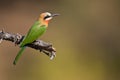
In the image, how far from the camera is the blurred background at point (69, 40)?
759cm

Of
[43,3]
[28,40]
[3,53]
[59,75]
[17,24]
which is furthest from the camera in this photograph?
[43,3]

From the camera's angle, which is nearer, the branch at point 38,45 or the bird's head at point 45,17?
the bird's head at point 45,17

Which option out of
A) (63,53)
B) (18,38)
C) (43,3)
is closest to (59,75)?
(63,53)

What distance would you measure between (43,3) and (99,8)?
3.41ft

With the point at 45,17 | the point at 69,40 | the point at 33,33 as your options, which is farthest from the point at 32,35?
the point at 69,40

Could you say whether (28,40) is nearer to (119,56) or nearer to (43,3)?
(119,56)

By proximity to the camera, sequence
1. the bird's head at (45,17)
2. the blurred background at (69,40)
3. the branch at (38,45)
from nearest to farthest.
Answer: the bird's head at (45,17), the branch at (38,45), the blurred background at (69,40)

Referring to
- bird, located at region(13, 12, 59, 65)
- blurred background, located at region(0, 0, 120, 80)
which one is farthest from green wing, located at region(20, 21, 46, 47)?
blurred background, located at region(0, 0, 120, 80)

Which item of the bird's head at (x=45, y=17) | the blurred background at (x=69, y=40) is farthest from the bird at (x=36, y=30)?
the blurred background at (x=69, y=40)

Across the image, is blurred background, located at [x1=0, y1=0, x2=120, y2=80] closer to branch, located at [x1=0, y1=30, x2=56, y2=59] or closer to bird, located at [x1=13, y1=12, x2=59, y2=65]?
branch, located at [x1=0, y1=30, x2=56, y2=59]

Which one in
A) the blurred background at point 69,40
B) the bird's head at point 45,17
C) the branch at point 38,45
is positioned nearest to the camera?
the bird's head at point 45,17

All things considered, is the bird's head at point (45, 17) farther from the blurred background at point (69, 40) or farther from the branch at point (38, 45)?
the blurred background at point (69, 40)

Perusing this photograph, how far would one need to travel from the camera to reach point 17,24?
28.8ft

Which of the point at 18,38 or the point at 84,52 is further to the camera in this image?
the point at 84,52
